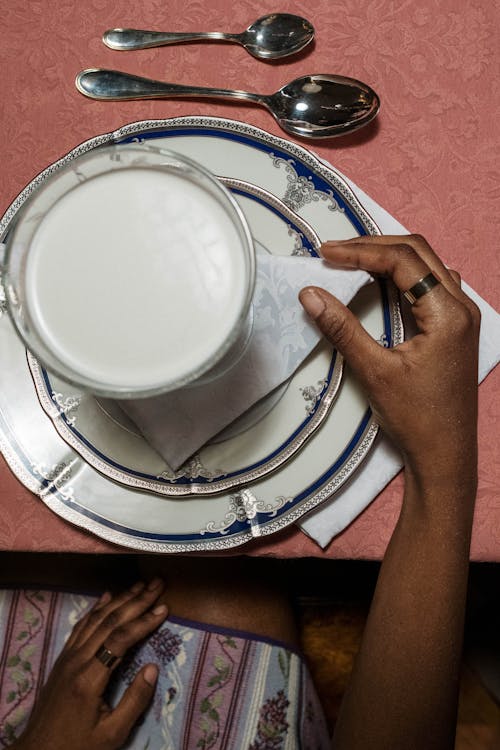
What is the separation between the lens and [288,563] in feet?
3.72

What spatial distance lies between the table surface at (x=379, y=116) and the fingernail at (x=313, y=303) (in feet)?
0.50

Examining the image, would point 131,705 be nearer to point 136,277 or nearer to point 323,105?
point 136,277

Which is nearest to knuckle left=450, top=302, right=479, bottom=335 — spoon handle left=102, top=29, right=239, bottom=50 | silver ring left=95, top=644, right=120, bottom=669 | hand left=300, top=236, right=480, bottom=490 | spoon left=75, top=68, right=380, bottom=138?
hand left=300, top=236, right=480, bottom=490

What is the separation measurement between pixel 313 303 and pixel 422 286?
4.2 inches

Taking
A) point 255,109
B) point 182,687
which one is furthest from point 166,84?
point 182,687

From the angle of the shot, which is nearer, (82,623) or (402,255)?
(402,255)

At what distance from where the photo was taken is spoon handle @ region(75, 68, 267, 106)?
0.63 meters

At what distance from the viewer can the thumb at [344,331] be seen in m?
0.55

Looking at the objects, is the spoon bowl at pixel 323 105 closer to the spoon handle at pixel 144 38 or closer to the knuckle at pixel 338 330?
the spoon handle at pixel 144 38

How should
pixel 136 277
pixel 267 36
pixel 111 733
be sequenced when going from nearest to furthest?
pixel 136 277
pixel 267 36
pixel 111 733

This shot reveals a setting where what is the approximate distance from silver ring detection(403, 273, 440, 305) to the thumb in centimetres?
6

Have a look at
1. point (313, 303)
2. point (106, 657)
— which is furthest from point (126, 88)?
point (106, 657)

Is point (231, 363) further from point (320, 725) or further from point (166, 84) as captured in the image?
point (320, 725)

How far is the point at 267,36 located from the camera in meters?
0.62
